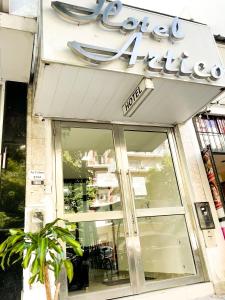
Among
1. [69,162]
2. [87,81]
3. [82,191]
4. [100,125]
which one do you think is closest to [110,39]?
[87,81]

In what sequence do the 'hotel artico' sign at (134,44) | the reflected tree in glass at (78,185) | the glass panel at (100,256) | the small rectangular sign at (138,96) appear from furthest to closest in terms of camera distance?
the reflected tree in glass at (78,185) → the glass panel at (100,256) → the small rectangular sign at (138,96) → the 'hotel artico' sign at (134,44)

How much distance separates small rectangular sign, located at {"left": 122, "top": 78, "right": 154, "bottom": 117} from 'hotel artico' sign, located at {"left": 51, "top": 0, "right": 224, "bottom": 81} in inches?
6.2

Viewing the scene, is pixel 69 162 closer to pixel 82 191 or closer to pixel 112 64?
pixel 82 191

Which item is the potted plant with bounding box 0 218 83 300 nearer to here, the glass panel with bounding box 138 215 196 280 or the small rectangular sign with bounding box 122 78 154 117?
the glass panel with bounding box 138 215 196 280

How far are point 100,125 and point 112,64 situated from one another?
1167 mm

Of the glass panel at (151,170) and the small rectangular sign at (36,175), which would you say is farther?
the glass panel at (151,170)

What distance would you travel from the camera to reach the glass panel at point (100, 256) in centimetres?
275

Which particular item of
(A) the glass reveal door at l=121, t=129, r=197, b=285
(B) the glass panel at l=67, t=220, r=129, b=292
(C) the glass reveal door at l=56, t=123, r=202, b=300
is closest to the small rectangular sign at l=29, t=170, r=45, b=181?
(C) the glass reveal door at l=56, t=123, r=202, b=300

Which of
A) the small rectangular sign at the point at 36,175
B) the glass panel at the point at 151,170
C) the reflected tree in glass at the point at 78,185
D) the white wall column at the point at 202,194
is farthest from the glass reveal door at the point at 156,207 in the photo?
the small rectangular sign at the point at 36,175

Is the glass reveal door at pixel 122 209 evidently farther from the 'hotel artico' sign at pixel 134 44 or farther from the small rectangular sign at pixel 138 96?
the 'hotel artico' sign at pixel 134 44

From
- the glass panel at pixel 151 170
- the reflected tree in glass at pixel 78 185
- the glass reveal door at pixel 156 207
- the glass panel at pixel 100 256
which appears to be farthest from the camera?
the glass panel at pixel 151 170

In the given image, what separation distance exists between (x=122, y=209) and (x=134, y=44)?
1949 millimetres

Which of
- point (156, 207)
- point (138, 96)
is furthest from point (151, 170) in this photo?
point (138, 96)

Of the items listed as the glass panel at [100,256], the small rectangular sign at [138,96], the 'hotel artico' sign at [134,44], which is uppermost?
the 'hotel artico' sign at [134,44]
